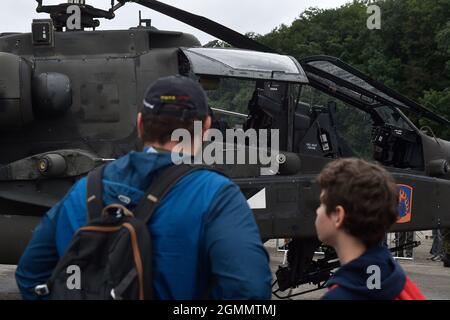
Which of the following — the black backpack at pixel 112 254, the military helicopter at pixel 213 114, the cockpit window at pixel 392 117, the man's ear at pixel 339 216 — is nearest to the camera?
the black backpack at pixel 112 254

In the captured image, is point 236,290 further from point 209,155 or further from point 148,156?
point 209,155

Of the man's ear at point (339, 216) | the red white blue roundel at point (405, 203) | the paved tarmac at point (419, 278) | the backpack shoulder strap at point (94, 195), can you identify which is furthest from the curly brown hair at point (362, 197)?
the paved tarmac at point (419, 278)


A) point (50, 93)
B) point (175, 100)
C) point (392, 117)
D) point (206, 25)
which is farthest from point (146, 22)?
point (175, 100)

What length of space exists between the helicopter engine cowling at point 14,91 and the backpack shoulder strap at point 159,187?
4997 millimetres

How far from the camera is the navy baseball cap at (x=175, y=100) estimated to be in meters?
2.69

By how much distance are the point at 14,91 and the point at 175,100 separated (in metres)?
4.95

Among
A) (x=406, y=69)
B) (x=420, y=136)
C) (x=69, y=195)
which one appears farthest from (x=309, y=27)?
(x=69, y=195)

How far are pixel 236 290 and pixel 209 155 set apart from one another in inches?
188

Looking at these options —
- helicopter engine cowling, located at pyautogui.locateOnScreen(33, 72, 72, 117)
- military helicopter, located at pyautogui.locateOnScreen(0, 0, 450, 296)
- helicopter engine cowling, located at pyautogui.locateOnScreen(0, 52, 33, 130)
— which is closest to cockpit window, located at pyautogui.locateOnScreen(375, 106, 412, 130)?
military helicopter, located at pyautogui.locateOnScreen(0, 0, 450, 296)

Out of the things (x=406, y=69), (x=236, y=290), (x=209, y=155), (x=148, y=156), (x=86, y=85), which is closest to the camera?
(x=236, y=290)

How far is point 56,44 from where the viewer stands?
8.08 m

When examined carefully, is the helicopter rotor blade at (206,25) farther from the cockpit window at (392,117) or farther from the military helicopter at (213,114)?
the cockpit window at (392,117)

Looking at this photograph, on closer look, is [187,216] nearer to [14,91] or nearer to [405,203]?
[14,91]

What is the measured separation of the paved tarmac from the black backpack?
7.45 metres
